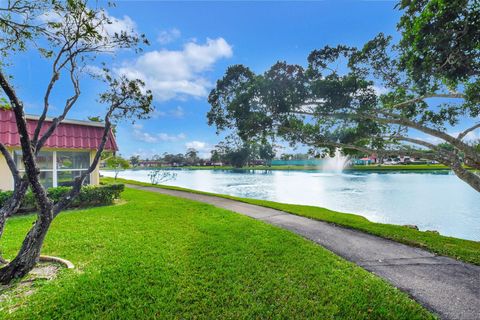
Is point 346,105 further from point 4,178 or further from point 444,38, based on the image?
point 4,178

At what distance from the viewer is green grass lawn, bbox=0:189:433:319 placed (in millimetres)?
2924

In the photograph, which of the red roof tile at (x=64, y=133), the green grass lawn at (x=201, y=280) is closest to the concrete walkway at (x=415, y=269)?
the green grass lawn at (x=201, y=280)

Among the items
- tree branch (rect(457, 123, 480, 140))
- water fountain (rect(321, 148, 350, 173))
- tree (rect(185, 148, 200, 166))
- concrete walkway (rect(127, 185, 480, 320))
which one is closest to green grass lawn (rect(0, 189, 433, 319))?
concrete walkway (rect(127, 185, 480, 320))

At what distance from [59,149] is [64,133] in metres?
0.75

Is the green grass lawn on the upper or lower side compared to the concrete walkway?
upper

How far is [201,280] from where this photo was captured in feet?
11.9

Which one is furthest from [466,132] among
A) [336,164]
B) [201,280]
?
[336,164]

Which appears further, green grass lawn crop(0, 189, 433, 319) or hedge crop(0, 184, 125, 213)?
hedge crop(0, 184, 125, 213)

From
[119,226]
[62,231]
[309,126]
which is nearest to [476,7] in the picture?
[309,126]

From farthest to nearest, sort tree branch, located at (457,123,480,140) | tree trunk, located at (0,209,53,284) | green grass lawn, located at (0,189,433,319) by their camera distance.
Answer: tree branch, located at (457,123,480,140) < tree trunk, located at (0,209,53,284) < green grass lawn, located at (0,189,433,319)

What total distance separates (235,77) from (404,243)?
807 cm

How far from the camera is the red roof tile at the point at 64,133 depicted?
26.7 ft

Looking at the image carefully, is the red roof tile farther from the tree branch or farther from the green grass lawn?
the tree branch

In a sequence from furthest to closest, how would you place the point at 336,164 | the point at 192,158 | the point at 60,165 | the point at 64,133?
the point at 192,158
the point at 336,164
the point at 60,165
the point at 64,133
